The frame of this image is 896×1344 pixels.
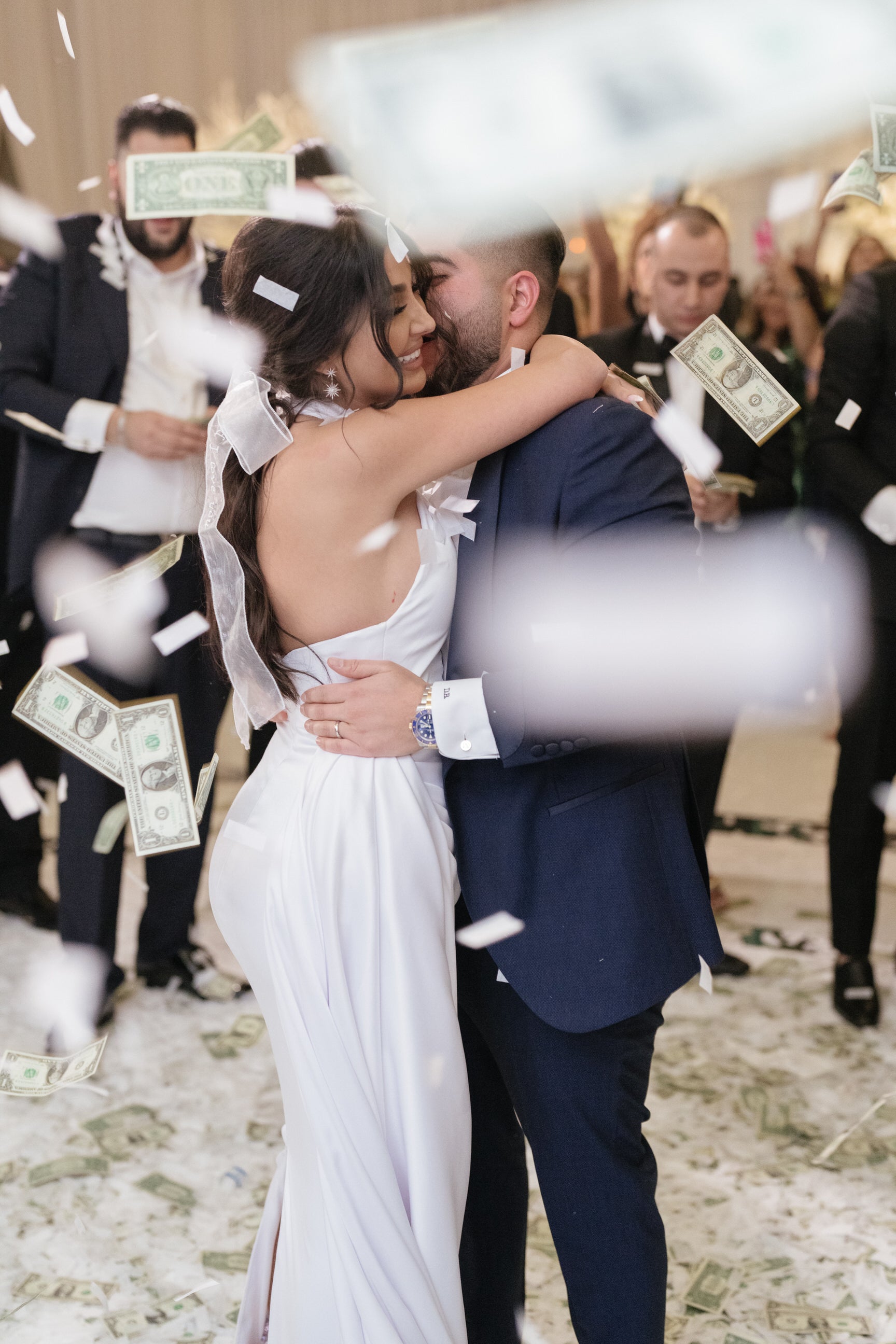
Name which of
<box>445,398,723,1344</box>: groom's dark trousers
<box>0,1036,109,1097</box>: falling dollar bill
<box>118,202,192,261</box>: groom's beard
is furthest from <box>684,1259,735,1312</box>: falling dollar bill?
<box>118,202,192,261</box>: groom's beard

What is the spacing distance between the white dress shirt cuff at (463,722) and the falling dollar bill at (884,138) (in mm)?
1005

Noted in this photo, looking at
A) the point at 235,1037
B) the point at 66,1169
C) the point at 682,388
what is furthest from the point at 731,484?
the point at 66,1169

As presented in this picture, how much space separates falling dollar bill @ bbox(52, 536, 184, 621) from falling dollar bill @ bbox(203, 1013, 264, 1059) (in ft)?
3.13

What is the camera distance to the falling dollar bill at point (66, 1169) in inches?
83.7

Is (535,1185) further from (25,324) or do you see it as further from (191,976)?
(25,324)

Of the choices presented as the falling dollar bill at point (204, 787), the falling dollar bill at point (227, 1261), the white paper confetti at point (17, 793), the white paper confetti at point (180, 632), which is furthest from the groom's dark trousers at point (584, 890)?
the white paper confetti at point (17, 793)

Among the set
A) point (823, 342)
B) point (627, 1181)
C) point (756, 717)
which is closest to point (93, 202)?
point (756, 717)

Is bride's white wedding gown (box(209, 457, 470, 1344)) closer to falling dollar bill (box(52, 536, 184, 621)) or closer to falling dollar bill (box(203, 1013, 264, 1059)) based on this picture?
falling dollar bill (box(52, 536, 184, 621))

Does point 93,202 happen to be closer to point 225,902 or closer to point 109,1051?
point 109,1051

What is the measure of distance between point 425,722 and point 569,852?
207 mm

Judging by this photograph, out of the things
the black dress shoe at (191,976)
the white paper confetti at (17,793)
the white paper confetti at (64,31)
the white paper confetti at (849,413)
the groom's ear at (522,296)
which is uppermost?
the white paper confetti at (64,31)

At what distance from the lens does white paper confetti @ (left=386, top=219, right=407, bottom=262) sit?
130 centimetres

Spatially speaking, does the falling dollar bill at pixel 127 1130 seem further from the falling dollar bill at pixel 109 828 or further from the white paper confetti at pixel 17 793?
the white paper confetti at pixel 17 793

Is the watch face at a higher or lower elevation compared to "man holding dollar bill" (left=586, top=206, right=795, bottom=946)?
lower
